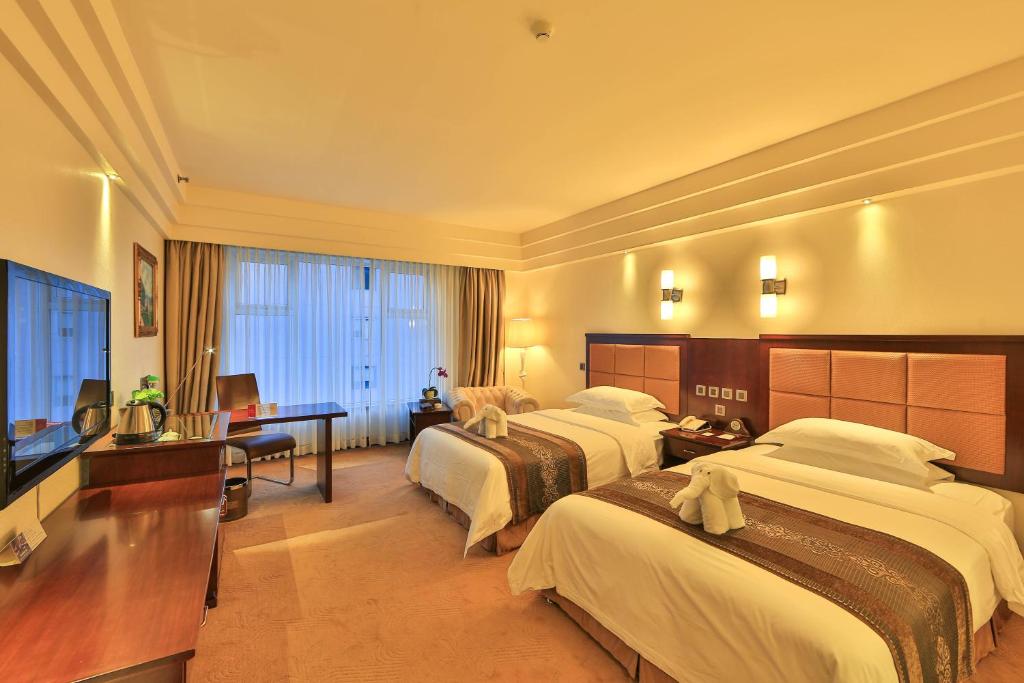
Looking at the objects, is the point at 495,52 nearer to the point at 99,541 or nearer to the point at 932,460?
the point at 99,541

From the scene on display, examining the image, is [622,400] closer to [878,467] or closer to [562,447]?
[562,447]

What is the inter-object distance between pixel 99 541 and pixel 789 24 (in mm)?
3387

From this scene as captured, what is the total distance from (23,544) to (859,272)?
4.22 m

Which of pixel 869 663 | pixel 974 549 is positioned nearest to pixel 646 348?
pixel 974 549

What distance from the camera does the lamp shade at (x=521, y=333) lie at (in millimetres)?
5926

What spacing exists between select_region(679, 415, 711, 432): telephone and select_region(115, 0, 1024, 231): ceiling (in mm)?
2091

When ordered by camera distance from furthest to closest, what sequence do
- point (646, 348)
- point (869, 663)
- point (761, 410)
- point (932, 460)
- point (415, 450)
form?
1. point (646, 348)
2. point (415, 450)
3. point (761, 410)
4. point (932, 460)
5. point (869, 663)

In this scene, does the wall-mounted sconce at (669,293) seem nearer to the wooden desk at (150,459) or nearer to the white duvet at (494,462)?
the white duvet at (494,462)

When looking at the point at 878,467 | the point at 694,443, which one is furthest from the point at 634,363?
the point at 878,467

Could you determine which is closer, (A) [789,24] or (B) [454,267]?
(A) [789,24]

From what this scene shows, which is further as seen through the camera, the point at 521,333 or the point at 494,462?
the point at 521,333

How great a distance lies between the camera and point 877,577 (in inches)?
62.4

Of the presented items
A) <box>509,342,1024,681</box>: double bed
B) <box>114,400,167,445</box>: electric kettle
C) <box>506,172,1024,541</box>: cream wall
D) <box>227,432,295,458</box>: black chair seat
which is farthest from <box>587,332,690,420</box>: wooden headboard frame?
<box>114,400,167,445</box>: electric kettle

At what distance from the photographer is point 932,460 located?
2.57 meters
